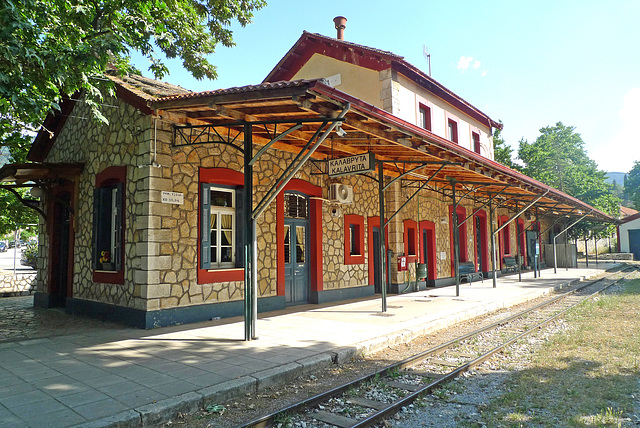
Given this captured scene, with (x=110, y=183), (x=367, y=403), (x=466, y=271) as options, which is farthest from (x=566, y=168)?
(x=367, y=403)

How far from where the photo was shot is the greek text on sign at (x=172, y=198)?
7.52 metres

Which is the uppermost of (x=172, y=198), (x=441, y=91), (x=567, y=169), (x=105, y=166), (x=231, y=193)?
(x=567, y=169)

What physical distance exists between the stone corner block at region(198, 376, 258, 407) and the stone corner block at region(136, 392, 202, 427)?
0.10 meters

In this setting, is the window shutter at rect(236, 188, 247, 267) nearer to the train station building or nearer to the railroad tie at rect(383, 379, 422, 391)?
the train station building

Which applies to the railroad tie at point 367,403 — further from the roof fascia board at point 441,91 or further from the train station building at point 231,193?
the roof fascia board at point 441,91

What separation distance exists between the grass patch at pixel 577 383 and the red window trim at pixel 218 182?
5340 mm

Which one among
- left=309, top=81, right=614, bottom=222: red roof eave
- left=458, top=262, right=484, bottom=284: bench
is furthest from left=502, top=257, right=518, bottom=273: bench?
left=309, top=81, right=614, bottom=222: red roof eave

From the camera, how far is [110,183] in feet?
28.7

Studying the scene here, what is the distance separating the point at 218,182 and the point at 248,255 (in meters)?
2.46

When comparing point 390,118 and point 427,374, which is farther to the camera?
point 390,118

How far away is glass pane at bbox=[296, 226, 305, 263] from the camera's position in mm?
10328

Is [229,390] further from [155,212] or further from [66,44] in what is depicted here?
[66,44]

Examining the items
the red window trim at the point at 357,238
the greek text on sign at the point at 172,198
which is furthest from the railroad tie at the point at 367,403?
the red window trim at the point at 357,238

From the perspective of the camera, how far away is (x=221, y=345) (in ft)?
19.8
